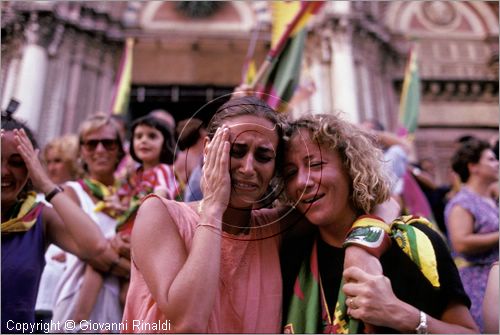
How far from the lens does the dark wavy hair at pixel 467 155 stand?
3611 mm

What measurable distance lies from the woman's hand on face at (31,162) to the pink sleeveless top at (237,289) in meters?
0.96

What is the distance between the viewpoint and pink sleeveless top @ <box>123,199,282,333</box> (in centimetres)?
156

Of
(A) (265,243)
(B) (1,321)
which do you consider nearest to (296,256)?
(A) (265,243)

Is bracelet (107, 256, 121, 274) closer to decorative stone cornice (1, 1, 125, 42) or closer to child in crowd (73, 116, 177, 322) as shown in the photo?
child in crowd (73, 116, 177, 322)

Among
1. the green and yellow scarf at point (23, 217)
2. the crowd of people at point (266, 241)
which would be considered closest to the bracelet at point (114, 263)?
the crowd of people at point (266, 241)

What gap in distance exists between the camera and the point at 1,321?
2070mm

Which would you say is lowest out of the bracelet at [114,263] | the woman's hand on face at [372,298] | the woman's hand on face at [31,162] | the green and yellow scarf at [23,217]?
the bracelet at [114,263]

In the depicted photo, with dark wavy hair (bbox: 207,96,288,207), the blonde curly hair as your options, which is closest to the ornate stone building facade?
the blonde curly hair

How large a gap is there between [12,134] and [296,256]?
1.54 meters

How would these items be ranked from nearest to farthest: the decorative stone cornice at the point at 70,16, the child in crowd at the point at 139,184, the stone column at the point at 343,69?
the child in crowd at the point at 139,184, the decorative stone cornice at the point at 70,16, the stone column at the point at 343,69

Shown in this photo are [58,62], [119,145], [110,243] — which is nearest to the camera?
[110,243]

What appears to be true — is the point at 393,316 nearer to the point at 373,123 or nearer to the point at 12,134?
the point at 12,134

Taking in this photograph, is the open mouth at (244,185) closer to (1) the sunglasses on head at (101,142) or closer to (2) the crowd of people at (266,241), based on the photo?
(2) the crowd of people at (266,241)

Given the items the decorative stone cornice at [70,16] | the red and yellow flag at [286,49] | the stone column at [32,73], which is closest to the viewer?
the red and yellow flag at [286,49]
